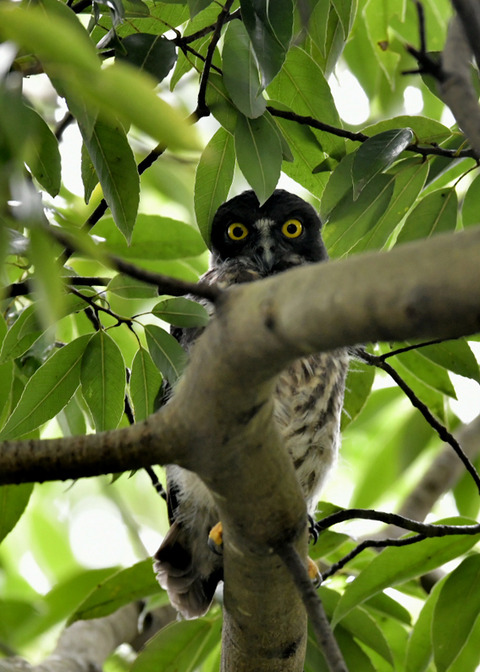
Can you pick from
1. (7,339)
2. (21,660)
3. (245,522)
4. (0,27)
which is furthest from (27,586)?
(0,27)

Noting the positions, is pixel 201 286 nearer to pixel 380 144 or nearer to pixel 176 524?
pixel 380 144

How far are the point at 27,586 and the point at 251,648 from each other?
9.07ft

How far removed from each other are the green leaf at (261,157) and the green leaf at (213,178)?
0.25 meters

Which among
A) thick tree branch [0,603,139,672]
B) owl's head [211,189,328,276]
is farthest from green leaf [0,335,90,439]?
owl's head [211,189,328,276]

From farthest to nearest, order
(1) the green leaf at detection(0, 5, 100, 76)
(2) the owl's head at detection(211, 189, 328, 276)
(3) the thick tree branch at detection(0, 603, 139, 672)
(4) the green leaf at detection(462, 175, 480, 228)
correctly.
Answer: (2) the owl's head at detection(211, 189, 328, 276), (3) the thick tree branch at detection(0, 603, 139, 672), (4) the green leaf at detection(462, 175, 480, 228), (1) the green leaf at detection(0, 5, 100, 76)

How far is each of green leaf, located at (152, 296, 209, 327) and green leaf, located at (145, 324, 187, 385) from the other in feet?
0.33

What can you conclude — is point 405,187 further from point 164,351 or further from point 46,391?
point 46,391

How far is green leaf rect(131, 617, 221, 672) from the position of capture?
238cm

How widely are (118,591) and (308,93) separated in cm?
155

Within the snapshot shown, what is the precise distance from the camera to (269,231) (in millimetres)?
3295

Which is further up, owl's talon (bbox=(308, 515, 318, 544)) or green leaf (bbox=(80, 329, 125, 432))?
green leaf (bbox=(80, 329, 125, 432))

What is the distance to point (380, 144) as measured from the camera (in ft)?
5.84

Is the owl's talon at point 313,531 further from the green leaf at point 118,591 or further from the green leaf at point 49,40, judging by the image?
the green leaf at point 49,40

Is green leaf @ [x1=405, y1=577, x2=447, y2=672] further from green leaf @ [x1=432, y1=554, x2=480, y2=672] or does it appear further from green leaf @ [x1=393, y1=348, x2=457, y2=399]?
green leaf @ [x1=393, y1=348, x2=457, y2=399]
